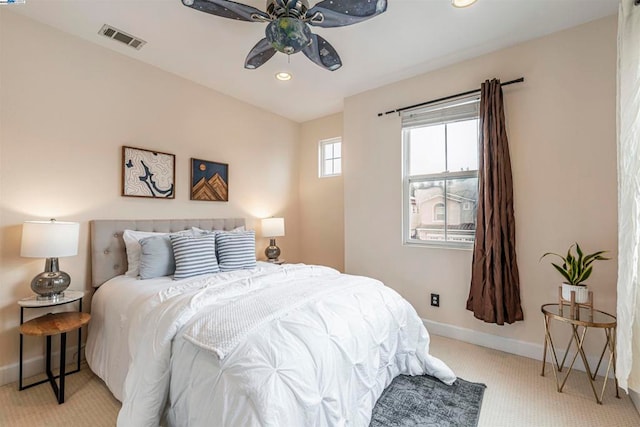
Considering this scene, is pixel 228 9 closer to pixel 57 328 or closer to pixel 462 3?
pixel 462 3

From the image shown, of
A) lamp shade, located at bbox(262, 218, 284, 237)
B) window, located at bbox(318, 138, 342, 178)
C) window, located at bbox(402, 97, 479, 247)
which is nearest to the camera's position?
window, located at bbox(402, 97, 479, 247)

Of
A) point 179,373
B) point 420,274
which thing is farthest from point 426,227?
point 179,373

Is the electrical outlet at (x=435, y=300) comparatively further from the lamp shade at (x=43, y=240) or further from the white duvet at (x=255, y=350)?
the lamp shade at (x=43, y=240)

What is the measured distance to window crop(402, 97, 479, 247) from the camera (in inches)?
111

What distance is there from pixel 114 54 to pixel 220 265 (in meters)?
2.17

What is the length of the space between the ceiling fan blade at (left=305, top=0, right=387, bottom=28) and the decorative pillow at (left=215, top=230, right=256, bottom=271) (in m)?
1.92

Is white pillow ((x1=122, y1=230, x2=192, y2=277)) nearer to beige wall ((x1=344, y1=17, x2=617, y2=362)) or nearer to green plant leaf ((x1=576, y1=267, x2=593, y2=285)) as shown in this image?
beige wall ((x1=344, y1=17, x2=617, y2=362))

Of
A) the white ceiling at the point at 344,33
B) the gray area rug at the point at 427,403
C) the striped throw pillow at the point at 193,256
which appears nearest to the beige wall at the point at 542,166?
the white ceiling at the point at 344,33

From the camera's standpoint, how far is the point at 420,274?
3076 millimetres

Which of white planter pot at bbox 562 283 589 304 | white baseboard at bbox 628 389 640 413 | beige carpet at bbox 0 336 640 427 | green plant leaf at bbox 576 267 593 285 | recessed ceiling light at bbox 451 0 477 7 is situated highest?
recessed ceiling light at bbox 451 0 477 7

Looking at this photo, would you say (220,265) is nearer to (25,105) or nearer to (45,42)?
(25,105)

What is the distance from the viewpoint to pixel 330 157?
4.36 meters

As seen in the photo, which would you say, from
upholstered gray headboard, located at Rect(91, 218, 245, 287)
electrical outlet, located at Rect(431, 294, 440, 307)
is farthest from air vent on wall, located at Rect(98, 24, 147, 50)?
electrical outlet, located at Rect(431, 294, 440, 307)

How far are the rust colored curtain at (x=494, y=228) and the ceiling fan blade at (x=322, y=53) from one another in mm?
1428
